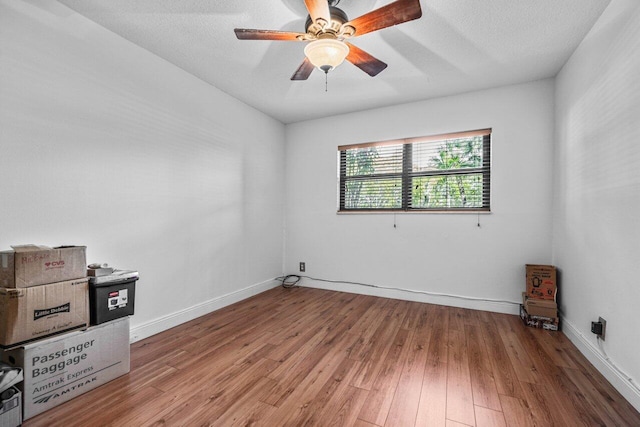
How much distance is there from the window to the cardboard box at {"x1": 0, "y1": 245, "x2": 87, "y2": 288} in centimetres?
310

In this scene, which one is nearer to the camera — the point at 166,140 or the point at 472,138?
the point at 166,140

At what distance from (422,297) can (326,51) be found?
3.06 m

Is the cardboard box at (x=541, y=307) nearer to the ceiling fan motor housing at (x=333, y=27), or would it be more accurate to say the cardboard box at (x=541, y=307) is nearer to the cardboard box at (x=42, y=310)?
the ceiling fan motor housing at (x=333, y=27)

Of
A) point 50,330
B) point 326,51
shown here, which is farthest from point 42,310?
point 326,51

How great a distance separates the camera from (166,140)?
107 inches

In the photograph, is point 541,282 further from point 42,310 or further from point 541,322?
point 42,310

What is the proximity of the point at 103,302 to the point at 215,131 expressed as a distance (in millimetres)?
2099

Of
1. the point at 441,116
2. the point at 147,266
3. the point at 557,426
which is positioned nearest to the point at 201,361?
the point at 147,266

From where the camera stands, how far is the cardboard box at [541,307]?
2.69 m

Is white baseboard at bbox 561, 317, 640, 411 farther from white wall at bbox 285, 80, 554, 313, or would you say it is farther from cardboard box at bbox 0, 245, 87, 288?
cardboard box at bbox 0, 245, 87, 288

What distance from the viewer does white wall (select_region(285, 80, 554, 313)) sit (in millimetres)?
3084

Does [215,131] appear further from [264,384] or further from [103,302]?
[264,384]

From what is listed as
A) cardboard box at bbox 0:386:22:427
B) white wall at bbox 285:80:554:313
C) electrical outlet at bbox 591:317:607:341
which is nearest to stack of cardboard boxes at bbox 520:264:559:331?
white wall at bbox 285:80:554:313

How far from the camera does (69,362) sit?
1675mm
